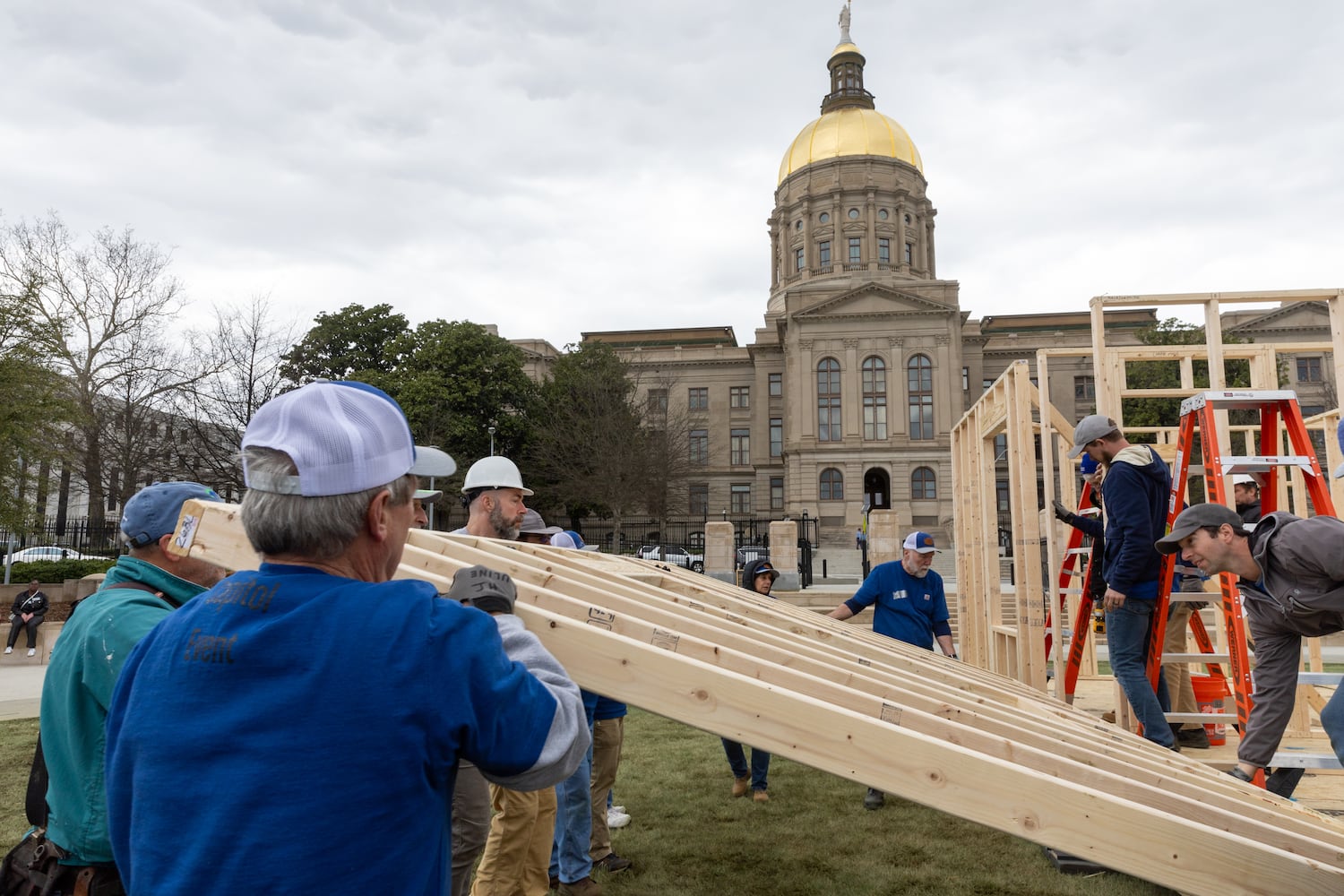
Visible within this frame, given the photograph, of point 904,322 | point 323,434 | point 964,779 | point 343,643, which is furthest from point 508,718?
point 904,322

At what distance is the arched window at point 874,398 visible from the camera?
5447cm

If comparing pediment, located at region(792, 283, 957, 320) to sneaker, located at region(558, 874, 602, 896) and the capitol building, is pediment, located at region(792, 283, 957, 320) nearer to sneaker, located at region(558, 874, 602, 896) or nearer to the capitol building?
the capitol building

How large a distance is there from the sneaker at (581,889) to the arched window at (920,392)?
5217 centimetres

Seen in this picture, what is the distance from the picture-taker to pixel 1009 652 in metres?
9.09

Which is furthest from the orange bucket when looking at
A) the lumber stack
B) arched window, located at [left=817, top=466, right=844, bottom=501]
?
arched window, located at [left=817, top=466, right=844, bottom=501]

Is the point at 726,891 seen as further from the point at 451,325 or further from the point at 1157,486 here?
the point at 451,325

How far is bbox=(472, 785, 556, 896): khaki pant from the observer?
4.16 metres

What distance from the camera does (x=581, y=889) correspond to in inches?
188

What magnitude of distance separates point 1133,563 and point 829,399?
1995 inches

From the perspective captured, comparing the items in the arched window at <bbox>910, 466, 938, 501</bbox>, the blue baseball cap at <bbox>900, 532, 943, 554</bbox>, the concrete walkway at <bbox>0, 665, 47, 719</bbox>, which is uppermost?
the arched window at <bbox>910, 466, 938, 501</bbox>

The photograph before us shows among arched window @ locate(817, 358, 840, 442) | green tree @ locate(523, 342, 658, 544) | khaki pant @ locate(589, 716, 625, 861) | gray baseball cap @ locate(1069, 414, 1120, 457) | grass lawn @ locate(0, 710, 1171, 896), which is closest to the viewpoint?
grass lawn @ locate(0, 710, 1171, 896)

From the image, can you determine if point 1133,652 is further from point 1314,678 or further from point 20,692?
point 20,692

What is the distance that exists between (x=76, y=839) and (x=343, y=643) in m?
1.68

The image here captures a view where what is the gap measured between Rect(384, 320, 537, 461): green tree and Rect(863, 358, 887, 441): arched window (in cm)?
2276
